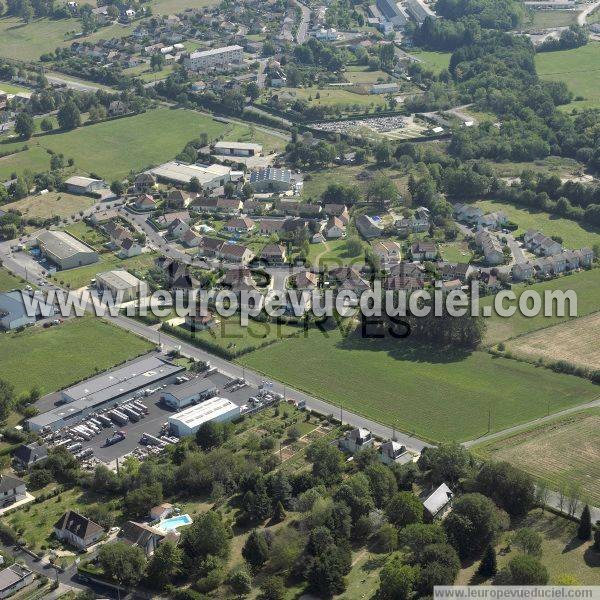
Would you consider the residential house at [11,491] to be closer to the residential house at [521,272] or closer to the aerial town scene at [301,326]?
the aerial town scene at [301,326]

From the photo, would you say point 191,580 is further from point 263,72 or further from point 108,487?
point 263,72

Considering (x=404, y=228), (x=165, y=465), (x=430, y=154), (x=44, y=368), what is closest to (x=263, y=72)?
(x=430, y=154)

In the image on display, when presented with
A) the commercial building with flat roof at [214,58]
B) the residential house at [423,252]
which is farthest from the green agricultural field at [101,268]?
the commercial building with flat roof at [214,58]

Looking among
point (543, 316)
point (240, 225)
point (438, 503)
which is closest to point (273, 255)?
point (240, 225)

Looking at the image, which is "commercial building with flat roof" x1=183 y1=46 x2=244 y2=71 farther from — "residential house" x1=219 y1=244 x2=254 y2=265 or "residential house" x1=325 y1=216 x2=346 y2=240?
"residential house" x1=219 y1=244 x2=254 y2=265

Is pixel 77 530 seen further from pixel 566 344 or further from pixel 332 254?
pixel 332 254

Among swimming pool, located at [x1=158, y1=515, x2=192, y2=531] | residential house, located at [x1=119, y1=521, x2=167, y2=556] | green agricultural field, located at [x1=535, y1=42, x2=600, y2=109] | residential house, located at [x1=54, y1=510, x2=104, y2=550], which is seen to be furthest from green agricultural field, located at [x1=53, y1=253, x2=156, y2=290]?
green agricultural field, located at [x1=535, y1=42, x2=600, y2=109]
